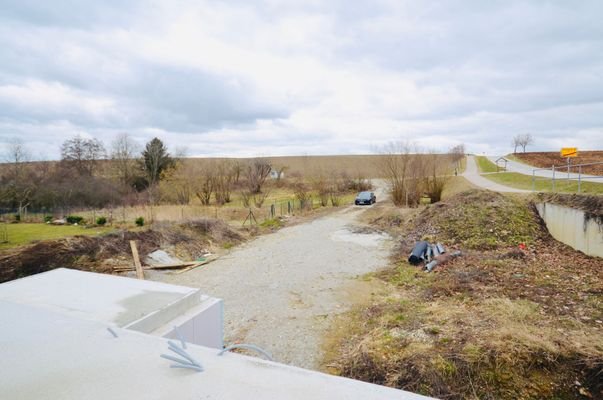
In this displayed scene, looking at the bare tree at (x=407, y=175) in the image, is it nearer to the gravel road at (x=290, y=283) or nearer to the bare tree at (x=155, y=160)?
the gravel road at (x=290, y=283)

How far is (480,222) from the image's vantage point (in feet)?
45.1

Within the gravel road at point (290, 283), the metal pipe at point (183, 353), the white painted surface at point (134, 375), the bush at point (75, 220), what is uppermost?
the metal pipe at point (183, 353)

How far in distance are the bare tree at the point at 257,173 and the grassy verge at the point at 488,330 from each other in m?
29.5

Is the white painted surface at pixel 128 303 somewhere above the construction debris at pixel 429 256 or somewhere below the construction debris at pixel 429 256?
above

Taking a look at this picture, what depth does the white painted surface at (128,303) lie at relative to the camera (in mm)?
2945

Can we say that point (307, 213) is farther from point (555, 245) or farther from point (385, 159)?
point (555, 245)

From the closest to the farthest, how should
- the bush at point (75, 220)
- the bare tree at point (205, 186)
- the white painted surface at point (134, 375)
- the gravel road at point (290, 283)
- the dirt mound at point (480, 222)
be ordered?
the white painted surface at point (134, 375) < the gravel road at point (290, 283) < the dirt mound at point (480, 222) < the bush at point (75, 220) < the bare tree at point (205, 186)

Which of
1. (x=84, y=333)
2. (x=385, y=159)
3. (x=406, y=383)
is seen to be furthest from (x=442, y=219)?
(x=84, y=333)

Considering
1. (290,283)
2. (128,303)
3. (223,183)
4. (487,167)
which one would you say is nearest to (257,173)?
(223,183)

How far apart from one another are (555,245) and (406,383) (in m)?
10.4

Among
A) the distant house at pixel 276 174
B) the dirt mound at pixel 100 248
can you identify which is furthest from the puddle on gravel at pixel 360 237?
the distant house at pixel 276 174

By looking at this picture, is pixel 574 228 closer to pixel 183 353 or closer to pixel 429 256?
pixel 429 256

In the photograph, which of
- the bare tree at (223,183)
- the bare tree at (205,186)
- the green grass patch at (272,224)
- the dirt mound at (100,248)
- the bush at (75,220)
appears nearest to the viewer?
the dirt mound at (100,248)

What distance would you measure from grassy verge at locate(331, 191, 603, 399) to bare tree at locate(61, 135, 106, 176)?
40546mm
